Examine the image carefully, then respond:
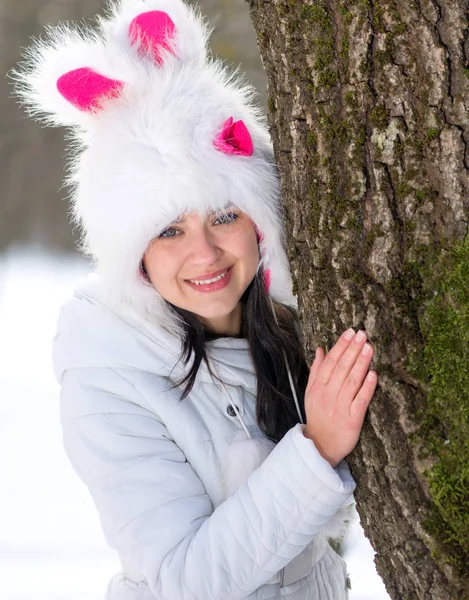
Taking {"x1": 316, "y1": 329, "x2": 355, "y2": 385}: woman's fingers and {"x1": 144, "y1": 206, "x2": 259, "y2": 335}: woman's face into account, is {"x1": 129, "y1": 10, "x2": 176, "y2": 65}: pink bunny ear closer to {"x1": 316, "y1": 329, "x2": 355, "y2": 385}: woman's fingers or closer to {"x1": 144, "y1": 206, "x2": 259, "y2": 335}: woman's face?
{"x1": 144, "y1": 206, "x2": 259, "y2": 335}: woman's face

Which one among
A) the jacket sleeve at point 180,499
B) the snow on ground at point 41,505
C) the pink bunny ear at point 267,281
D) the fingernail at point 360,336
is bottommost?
the snow on ground at point 41,505

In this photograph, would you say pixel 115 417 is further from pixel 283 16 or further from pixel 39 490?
pixel 39 490

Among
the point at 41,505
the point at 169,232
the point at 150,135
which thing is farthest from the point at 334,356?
the point at 41,505

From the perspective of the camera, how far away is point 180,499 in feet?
5.26

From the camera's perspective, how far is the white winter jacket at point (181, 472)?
1.48 meters

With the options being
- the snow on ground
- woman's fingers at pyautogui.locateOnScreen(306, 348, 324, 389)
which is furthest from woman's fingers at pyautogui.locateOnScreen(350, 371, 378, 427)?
the snow on ground

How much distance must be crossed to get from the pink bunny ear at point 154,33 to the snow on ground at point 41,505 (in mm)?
2405

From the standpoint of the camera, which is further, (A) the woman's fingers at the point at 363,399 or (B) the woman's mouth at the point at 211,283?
(B) the woman's mouth at the point at 211,283

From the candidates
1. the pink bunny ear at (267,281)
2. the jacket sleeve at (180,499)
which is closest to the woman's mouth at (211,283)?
the pink bunny ear at (267,281)

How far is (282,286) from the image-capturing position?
1764 millimetres

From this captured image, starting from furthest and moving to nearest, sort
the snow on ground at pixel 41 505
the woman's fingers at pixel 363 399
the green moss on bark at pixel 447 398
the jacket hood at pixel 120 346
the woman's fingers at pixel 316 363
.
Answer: the snow on ground at pixel 41 505, the jacket hood at pixel 120 346, the woman's fingers at pixel 316 363, the woman's fingers at pixel 363 399, the green moss on bark at pixel 447 398

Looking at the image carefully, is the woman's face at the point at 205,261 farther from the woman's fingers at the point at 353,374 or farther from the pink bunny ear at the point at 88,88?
the woman's fingers at the point at 353,374

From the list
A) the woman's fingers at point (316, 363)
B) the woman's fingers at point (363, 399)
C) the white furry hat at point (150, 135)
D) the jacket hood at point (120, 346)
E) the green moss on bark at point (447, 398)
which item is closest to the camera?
the green moss on bark at point (447, 398)

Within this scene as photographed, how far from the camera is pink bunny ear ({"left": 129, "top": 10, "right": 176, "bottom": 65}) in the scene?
164 centimetres
